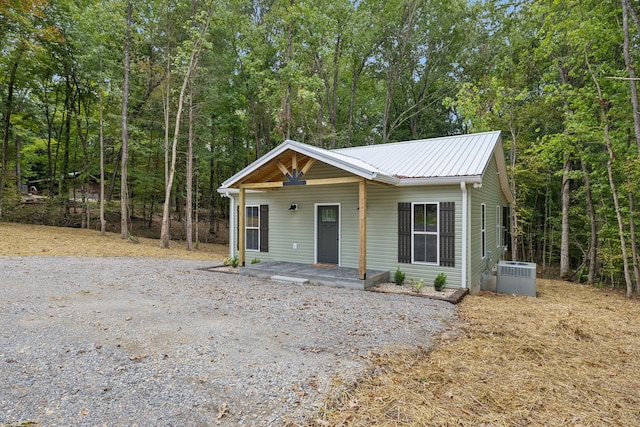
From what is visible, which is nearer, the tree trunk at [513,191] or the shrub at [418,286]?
the shrub at [418,286]

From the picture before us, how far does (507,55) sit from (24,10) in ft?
64.1

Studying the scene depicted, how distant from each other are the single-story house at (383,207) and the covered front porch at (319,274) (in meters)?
0.23

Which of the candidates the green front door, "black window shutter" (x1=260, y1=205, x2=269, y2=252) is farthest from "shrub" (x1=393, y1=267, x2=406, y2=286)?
"black window shutter" (x1=260, y1=205, x2=269, y2=252)

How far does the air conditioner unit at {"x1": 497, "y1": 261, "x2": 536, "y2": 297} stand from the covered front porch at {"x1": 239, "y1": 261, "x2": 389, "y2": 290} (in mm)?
2996

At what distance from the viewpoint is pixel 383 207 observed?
8.18 meters

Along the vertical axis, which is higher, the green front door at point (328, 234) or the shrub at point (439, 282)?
the green front door at point (328, 234)

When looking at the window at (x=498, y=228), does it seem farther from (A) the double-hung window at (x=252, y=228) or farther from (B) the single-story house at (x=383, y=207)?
(A) the double-hung window at (x=252, y=228)

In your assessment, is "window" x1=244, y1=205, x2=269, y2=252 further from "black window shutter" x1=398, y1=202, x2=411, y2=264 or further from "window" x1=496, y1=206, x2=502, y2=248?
"window" x1=496, y1=206, x2=502, y2=248

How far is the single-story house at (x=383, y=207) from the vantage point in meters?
7.27

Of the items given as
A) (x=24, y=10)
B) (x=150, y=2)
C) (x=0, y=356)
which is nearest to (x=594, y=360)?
(x=0, y=356)

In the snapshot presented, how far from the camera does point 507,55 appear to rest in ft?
45.6

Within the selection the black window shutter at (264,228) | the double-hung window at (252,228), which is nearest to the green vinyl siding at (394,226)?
the black window shutter at (264,228)

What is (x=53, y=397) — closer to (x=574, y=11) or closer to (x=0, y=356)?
(x=0, y=356)

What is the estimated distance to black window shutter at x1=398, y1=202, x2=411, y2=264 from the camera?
25.7 feet
